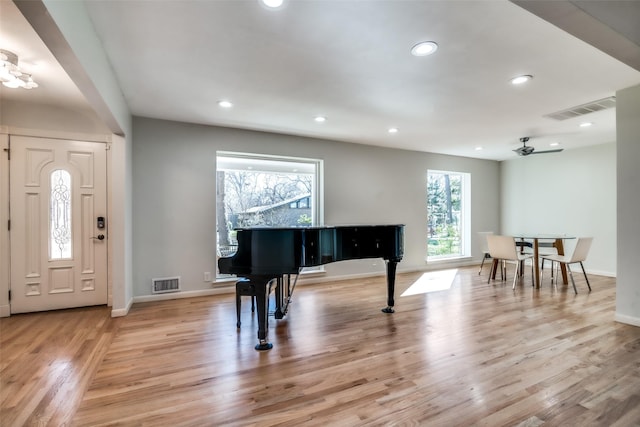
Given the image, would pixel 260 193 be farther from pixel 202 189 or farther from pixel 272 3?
pixel 272 3

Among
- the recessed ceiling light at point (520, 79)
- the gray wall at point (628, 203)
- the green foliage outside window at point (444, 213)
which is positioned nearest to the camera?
the recessed ceiling light at point (520, 79)

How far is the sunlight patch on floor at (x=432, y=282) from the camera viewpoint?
14.5 feet

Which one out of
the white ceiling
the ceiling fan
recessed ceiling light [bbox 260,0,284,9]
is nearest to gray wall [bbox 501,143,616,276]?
the ceiling fan

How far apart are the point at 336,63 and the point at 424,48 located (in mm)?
702

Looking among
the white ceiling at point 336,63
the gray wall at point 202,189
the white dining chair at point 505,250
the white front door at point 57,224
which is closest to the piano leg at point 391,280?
the gray wall at point 202,189

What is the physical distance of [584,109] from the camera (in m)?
3.54

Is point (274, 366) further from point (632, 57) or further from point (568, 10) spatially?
point (632, 57)

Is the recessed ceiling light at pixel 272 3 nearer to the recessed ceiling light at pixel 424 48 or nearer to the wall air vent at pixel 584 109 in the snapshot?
the recessed ceiling light at pixel 424 48

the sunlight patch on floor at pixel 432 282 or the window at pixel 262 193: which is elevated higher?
the window at pixel 262 193

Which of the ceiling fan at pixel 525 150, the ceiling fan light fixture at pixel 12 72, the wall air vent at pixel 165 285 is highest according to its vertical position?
the ceiling fan light fixture at pixel 12 72

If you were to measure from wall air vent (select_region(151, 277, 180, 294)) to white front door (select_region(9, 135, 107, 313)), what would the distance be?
543 millimetres

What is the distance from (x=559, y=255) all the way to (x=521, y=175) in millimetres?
2369

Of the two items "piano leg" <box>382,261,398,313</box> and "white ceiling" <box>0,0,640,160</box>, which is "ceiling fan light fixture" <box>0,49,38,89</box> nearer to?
"white ceiling" <box>0,0,640,160</box>

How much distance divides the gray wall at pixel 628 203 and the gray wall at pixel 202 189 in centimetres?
311
